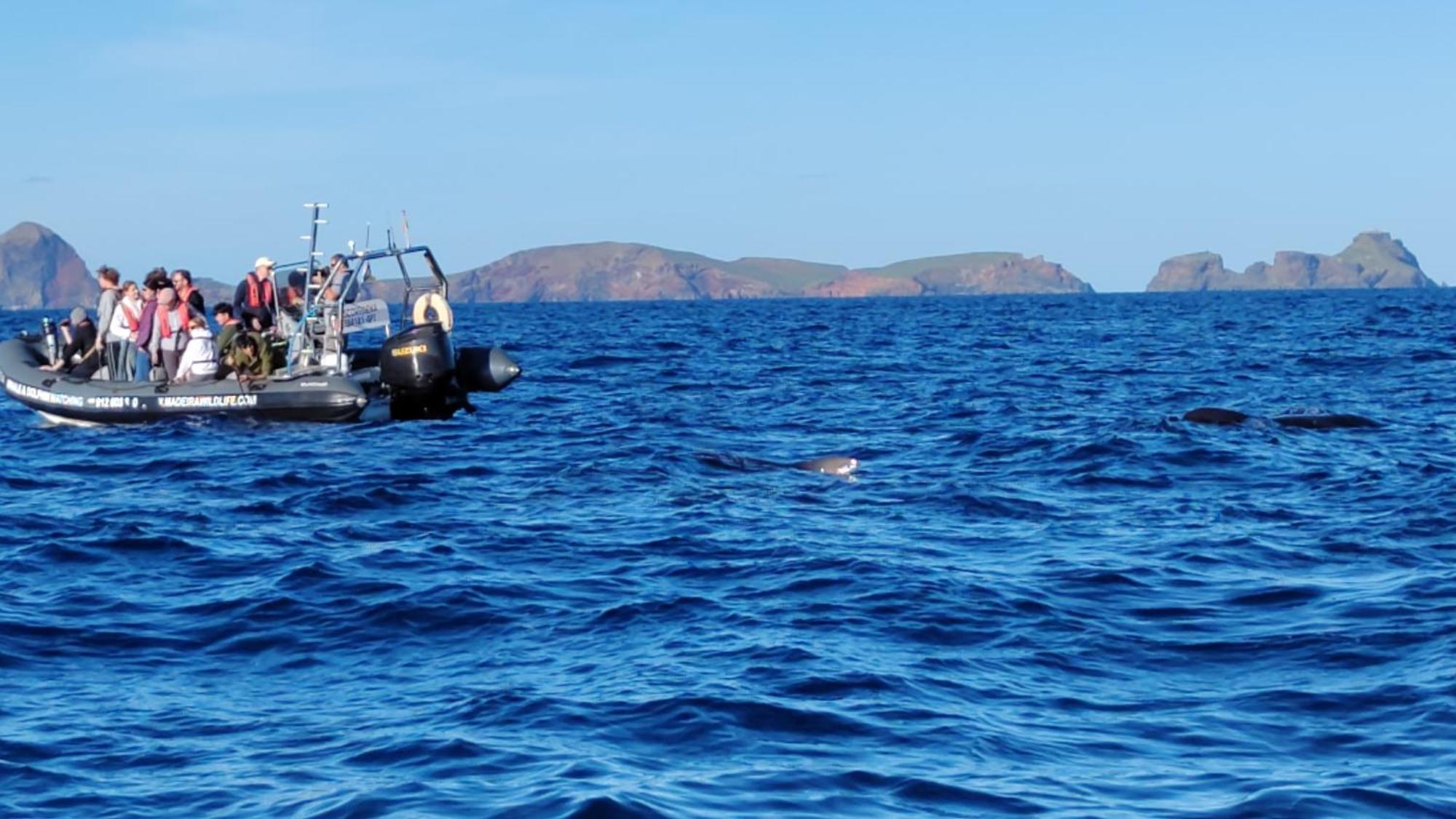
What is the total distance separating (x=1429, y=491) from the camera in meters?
15.2

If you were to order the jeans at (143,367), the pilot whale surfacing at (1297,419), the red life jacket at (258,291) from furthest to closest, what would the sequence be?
the jeans at (143,367) < the red life jacket at (258,291) < the pilot whale surfacing at (1297,419)

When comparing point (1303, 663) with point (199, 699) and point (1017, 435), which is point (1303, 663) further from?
point (1017, 435)

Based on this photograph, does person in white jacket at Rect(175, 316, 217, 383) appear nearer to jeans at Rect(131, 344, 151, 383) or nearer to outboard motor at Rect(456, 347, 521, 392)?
jeans at Rect(131, 344, 151, 383)

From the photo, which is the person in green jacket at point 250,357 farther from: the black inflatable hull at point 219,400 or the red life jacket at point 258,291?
Result: the red life jacket at point 258,291

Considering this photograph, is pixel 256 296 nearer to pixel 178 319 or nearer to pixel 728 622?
pixel 178 319

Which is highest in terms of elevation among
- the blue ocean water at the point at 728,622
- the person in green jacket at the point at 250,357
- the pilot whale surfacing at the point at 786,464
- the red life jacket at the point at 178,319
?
the red life jacket at the point at 178,319

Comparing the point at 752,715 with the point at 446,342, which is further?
the point at 446,342

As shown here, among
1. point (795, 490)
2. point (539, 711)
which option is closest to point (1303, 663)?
point (539, 711)

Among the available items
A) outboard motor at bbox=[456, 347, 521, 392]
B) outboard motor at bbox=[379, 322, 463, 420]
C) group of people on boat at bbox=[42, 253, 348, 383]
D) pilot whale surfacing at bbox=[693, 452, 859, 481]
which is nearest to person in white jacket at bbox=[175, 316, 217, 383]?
group of people on boat at bbox=[42, 253, 348, 383]

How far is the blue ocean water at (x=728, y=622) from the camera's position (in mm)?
7418

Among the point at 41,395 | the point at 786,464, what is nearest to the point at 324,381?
the point at 41,395

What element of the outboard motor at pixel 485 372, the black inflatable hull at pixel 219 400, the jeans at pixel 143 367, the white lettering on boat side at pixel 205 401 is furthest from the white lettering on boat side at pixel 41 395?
the outboard motor at pixel 485 372

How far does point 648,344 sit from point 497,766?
141 feet

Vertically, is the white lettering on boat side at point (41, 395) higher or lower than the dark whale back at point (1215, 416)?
higher
